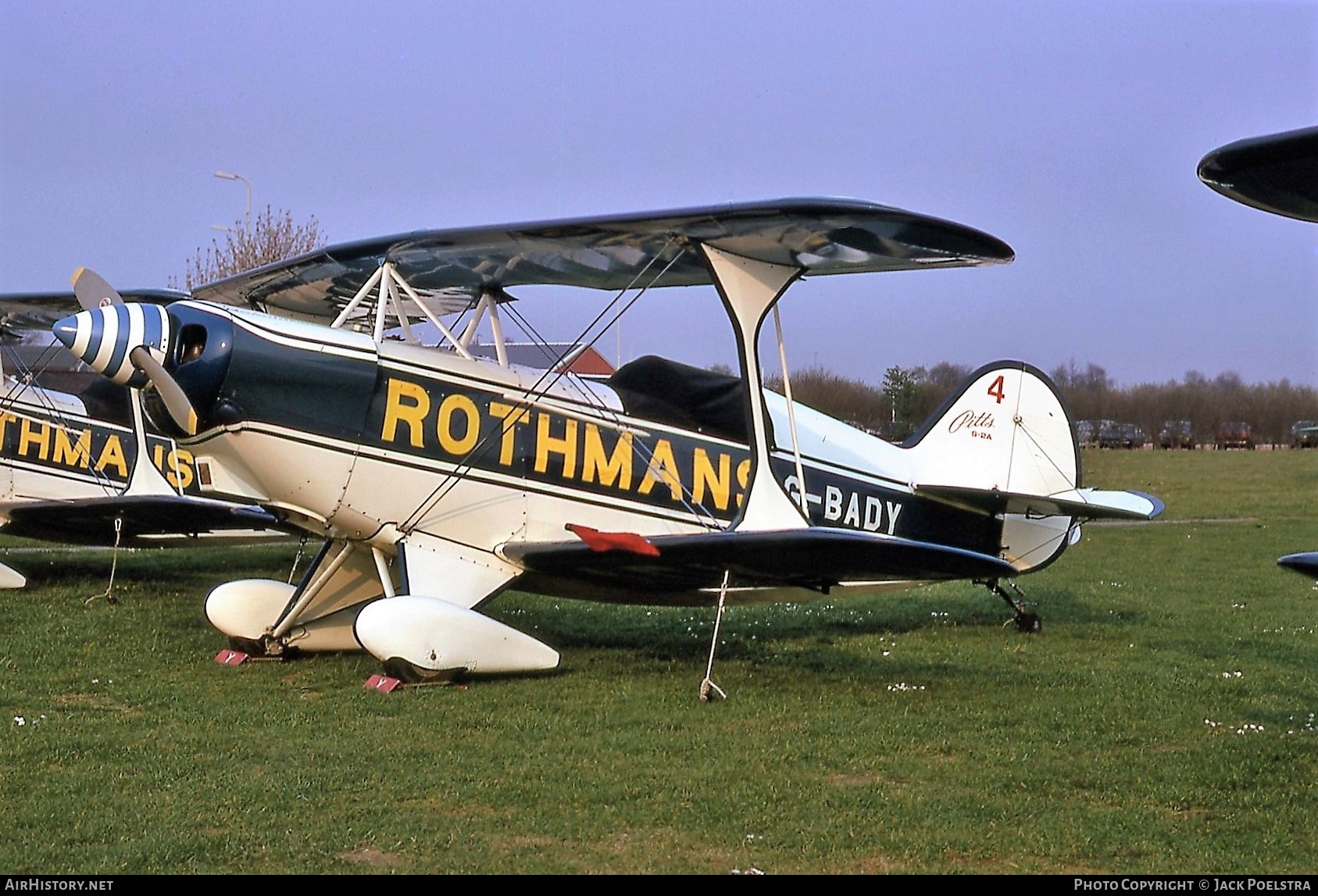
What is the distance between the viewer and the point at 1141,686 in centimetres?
741

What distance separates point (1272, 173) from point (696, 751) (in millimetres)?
3696

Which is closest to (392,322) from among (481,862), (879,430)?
(481,862)

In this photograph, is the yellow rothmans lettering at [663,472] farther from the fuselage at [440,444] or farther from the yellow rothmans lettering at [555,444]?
the yellow rothmans lettering at [555,444]

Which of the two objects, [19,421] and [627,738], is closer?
[627,738]

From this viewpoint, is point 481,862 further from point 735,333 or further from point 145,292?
point 145,292

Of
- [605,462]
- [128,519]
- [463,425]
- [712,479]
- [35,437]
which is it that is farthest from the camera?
[35,437]

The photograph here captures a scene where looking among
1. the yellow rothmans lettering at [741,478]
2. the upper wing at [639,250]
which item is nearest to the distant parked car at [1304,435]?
the yellow rothmans lettering at [741,478]

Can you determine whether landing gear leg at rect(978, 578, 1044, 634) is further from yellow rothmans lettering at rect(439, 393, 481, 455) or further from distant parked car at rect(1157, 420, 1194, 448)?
distant parked car at rect(1157, 420, 1194, 448)

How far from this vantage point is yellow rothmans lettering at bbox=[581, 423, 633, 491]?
323 inches

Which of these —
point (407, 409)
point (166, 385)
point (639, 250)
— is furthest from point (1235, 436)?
point (166, 385)

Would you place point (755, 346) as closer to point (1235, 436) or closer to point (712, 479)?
point (712, 479)

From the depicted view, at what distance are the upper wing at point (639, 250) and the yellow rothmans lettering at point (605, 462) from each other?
1117 mm

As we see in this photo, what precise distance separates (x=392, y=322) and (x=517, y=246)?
4497mm

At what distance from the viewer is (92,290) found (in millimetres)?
7641
